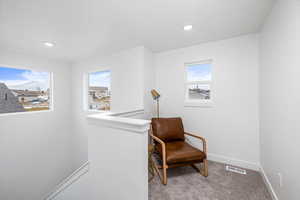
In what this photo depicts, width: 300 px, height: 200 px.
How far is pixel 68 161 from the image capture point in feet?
12.5

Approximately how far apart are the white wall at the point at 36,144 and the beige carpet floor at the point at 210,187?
10.8 ft

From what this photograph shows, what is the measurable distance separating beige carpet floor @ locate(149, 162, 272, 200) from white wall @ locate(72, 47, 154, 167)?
147 centimetres

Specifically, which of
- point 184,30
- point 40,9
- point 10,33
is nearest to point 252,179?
point 184,30

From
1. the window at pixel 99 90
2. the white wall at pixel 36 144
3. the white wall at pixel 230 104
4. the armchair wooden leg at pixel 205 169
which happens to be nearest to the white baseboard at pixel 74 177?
the white wall at pixel 36 144

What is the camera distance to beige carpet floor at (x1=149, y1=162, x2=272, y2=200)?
1.51 meters

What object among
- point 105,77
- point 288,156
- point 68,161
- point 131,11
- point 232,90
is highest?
point 131,11

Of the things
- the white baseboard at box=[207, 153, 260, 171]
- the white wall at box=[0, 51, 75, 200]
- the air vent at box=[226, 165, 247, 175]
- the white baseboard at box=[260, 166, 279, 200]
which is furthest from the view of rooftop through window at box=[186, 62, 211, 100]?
the white wall at box=[0, 51, 75, 200]

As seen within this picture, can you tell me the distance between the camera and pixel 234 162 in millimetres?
2170

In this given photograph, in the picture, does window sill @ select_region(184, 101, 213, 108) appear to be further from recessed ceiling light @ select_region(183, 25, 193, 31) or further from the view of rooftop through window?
recessed ceiling light @ select_region(183, 25, 193, 31)

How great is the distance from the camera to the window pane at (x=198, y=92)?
2510 millimetres

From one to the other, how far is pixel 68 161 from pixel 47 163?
23.5 inches

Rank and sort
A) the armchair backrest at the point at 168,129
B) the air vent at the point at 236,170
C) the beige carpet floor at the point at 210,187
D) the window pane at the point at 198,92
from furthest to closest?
the window pane at the point at 198,92, the armchair backrest at the point at 168,129, the air vent at the point at 236,170, the beige carpet floor at the point at 210,187

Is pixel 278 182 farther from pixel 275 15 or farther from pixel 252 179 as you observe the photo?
pixel 275 15

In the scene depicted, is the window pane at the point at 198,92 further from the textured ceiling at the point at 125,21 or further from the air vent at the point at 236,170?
the air vent at the point at 236,170
